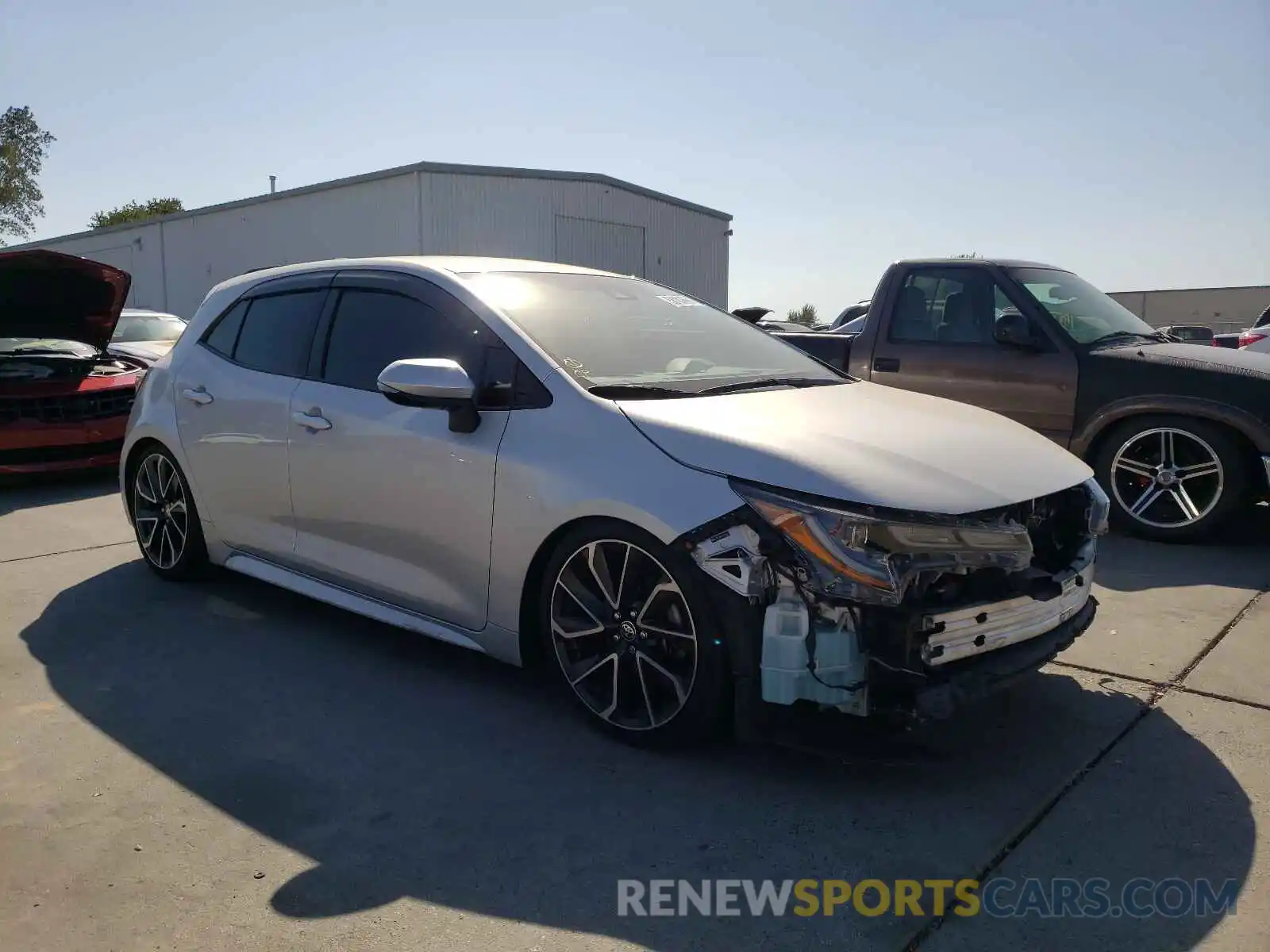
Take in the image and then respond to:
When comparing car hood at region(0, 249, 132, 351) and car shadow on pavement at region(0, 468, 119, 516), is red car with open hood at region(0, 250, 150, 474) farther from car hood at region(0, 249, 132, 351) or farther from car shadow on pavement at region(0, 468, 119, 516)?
car shadow on pavement at region(0, 468, 119, 516)

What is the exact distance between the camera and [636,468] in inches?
121

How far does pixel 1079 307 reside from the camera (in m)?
6.72

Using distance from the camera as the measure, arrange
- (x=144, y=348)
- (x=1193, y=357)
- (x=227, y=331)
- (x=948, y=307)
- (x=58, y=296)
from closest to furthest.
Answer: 1. (x=227, y=331)
2. (x=1193, y=357)
3. (x=948, y=307)
4. (x=58, y=296)
5. (x=144, y=348)

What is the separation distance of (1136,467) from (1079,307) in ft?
3.88

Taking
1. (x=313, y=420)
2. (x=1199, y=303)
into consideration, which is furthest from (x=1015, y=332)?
(x=1199, y=303)

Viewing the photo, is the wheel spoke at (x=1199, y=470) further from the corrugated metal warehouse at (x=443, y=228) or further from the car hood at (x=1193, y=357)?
the corrugated metal warehouse at (x=443, y=228)

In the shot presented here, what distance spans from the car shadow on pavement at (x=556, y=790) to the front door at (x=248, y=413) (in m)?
0.65

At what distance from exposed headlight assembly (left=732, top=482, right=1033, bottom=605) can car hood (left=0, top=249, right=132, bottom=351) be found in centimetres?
688

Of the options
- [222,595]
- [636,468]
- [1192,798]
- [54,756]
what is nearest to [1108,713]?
[1192,798]

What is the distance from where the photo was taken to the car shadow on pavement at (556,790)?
2.53 metres

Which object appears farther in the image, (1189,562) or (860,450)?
(1189,562)

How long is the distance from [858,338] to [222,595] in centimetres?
453

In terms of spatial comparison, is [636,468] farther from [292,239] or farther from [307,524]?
[292,239]

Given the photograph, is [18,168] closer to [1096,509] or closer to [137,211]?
[137,211]
